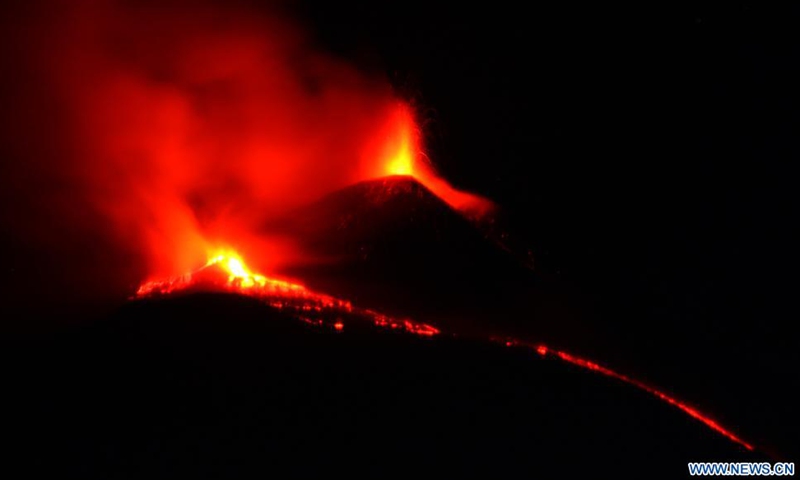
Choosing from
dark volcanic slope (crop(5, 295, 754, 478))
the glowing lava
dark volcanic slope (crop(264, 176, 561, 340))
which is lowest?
dark volcanic slope (crop(5, 295, 754, 478))

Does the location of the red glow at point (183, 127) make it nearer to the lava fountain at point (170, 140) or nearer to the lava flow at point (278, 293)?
the lava fountain at point (170, 140)

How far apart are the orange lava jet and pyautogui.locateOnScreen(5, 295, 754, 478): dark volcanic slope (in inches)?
2.8

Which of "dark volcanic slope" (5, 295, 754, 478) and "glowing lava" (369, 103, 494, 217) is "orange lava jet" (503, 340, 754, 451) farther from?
"glowing lava" (369, 103, 494, 217)

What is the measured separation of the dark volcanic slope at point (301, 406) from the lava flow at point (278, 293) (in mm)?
71

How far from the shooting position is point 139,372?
152 inches

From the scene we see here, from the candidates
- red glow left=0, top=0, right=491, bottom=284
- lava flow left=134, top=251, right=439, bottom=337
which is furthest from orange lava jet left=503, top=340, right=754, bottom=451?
red glow left=0, top=0, right=491, bottom=284

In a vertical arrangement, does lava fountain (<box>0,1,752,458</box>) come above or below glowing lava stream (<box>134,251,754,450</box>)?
above

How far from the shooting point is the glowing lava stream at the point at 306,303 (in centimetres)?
407

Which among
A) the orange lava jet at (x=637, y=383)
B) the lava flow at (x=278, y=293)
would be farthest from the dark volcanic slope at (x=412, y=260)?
the orange lava jet at (x=637, y=383)

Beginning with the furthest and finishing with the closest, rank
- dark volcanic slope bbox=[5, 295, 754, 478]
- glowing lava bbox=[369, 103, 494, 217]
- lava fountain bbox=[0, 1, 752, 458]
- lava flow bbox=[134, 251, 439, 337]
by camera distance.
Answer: glowing lava bbox=[369, 103, 494, 217], lava fountain bbox=[0, 1, 752, 458], lava flow bbox=[134, 251, 439, 337], dark volcanic slope bbox=[5, 295, 754, 478]

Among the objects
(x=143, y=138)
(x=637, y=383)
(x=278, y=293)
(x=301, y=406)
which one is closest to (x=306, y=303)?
(x=278, y=293)

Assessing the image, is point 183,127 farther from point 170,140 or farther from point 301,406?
point 301,406

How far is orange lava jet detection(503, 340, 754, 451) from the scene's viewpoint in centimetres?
411

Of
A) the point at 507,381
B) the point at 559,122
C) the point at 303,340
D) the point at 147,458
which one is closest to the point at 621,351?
the point at 507,381
